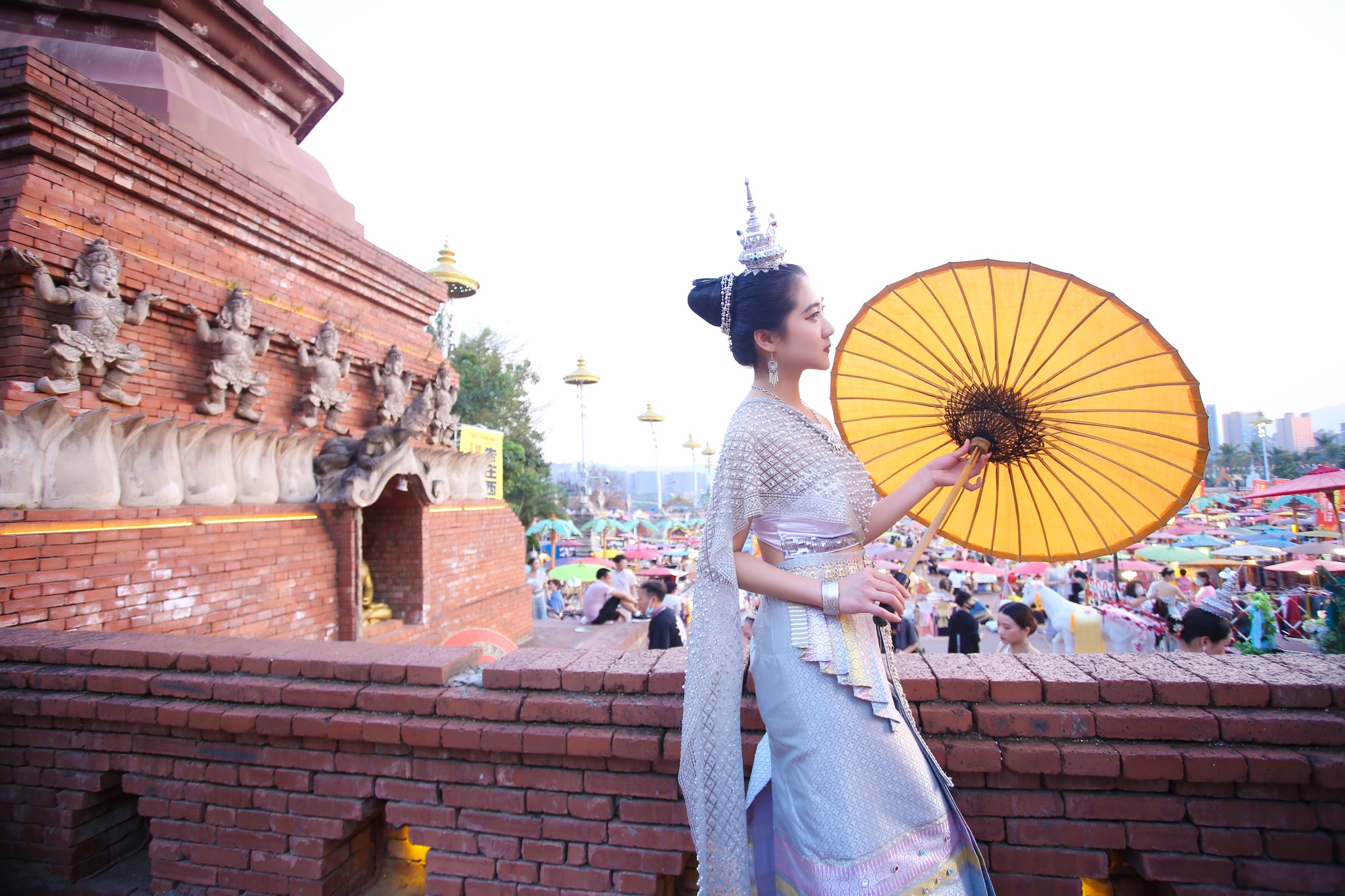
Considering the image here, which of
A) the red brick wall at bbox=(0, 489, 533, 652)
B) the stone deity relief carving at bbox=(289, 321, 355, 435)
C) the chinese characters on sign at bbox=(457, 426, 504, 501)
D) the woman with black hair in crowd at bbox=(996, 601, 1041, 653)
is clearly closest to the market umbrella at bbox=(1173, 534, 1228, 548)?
the woman with black hair in crowd at bbox=(996, 601, 1041, 653)

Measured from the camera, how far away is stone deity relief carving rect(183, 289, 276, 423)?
5535 millimetres

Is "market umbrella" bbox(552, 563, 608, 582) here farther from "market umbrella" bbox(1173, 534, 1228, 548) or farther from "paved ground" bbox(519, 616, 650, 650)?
"market umbrella" bbox(1173, 534, 1228, 548)

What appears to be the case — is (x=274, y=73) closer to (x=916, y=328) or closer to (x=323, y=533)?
(x=323, y=533)

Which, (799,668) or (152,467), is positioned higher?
(152,467)

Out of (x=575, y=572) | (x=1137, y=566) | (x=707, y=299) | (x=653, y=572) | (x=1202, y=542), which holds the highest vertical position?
(x=707, y=299)

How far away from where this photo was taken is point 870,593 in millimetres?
1479

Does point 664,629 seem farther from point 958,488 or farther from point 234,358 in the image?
point 234,358

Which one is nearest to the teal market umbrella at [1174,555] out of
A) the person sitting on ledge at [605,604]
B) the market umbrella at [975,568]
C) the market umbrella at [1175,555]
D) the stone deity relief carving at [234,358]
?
the market umbrella at [1175,555]

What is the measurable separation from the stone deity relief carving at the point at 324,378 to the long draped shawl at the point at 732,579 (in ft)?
20.6

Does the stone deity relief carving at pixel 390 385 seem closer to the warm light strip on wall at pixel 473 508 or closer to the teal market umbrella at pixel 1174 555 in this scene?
the warm light strip on wall at pixel 473 508

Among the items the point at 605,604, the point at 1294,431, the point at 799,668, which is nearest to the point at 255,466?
the point at 605,604

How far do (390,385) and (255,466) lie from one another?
2.28 metres

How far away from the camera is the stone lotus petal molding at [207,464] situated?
5.10 m

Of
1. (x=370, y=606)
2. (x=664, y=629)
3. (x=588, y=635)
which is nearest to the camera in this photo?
(x=664, y=629)
